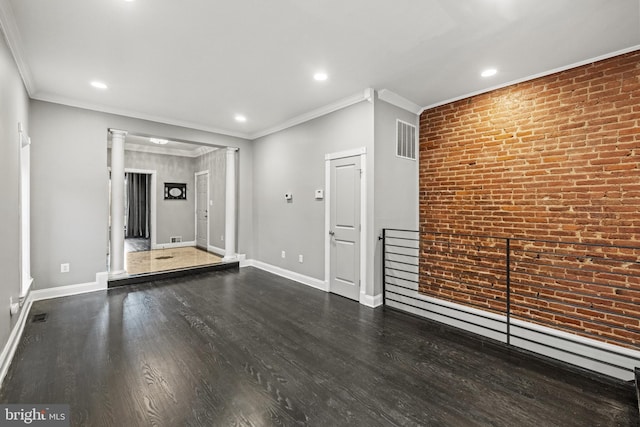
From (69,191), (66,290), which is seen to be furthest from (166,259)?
(69,191)

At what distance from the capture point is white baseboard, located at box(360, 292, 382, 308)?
371 centimetres

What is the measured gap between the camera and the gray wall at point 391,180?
377cm

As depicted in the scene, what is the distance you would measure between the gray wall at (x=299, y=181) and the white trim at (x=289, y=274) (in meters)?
0.07

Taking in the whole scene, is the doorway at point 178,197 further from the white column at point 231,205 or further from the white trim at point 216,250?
the white column at point 231,205

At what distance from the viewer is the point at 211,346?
2645mm

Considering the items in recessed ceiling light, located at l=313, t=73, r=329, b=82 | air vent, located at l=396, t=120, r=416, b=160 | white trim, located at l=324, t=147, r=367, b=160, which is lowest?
white trim, located at l=324, t=147, r=367, b=160

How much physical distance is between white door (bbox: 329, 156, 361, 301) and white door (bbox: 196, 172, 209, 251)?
186 inches

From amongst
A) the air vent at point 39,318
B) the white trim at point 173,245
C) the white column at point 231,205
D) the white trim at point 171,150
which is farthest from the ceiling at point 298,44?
the white trim at point 173,245

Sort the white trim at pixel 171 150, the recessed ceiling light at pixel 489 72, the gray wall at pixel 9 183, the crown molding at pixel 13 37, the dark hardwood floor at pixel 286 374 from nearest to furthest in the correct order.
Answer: the dark hardwood floor at pixel 286 374
the crown molding at pixel 13 37
the gray wall at pixel 9 183
the recessed ceiling light at pixel 489 72
the white trim at pixel 171 150

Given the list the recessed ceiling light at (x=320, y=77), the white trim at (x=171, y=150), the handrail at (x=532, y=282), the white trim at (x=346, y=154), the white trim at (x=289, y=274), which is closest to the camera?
the handrail at (x=532, y=282)

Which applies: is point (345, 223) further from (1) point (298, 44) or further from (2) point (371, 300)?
(1) point (298, 44)

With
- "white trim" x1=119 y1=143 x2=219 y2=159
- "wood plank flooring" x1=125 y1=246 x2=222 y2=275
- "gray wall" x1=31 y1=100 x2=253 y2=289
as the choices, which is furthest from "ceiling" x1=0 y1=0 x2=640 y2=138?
"white trim" x1=119 y1=143 x2=219 y2=159

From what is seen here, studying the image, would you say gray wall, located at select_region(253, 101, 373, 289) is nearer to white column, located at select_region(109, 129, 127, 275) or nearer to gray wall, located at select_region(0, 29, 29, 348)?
white column, located at select_region(109, 129, 127, 275)

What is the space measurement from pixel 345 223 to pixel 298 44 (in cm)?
227
